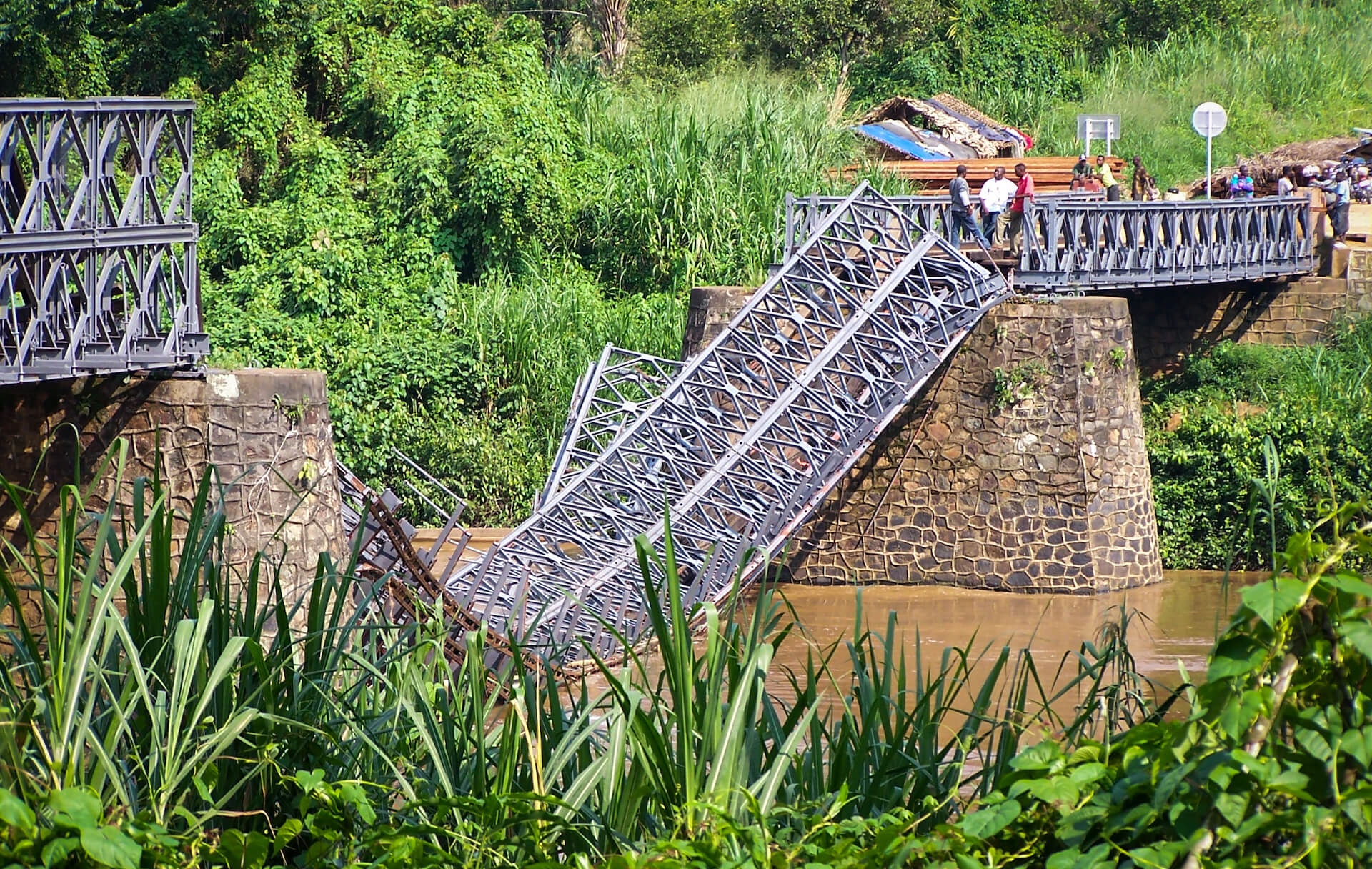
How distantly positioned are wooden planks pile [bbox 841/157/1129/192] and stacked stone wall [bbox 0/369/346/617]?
49.6ft

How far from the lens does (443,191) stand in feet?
71.0

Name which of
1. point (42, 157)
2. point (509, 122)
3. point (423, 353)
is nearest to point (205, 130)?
point (509, 122)

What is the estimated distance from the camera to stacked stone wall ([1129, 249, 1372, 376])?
19.5 metres

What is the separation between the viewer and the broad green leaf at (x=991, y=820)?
8.14 feet

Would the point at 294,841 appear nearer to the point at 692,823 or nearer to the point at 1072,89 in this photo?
the point at 692,823

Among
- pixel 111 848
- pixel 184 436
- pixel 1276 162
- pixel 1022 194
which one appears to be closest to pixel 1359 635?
pixel 111 848

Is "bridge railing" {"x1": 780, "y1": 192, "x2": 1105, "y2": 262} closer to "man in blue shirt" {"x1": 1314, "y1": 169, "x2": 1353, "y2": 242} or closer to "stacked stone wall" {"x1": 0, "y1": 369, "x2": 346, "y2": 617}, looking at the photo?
"man in blue shirt" {"x1": 1314, "y1": 169, "x2": 1353, "y2": 242}

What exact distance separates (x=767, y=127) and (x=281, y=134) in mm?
7348

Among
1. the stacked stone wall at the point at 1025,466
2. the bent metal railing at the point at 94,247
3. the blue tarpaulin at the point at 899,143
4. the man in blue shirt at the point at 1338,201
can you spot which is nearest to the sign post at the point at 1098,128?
the man in blue shirt at the point at 1338,201

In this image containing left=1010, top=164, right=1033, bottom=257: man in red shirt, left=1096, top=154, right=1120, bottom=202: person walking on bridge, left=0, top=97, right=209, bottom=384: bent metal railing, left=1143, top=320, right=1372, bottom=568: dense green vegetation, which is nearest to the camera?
left=0, top=97, right=209, bottom=384: bent metal railing

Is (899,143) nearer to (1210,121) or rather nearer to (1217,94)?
(1210,121)

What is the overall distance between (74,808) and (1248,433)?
1679 centimetres

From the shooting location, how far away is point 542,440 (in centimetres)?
1872

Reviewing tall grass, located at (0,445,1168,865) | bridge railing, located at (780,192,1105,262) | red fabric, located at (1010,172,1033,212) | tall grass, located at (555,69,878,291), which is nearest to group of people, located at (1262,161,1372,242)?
bridge railing, located at (780,192,1105,262)
